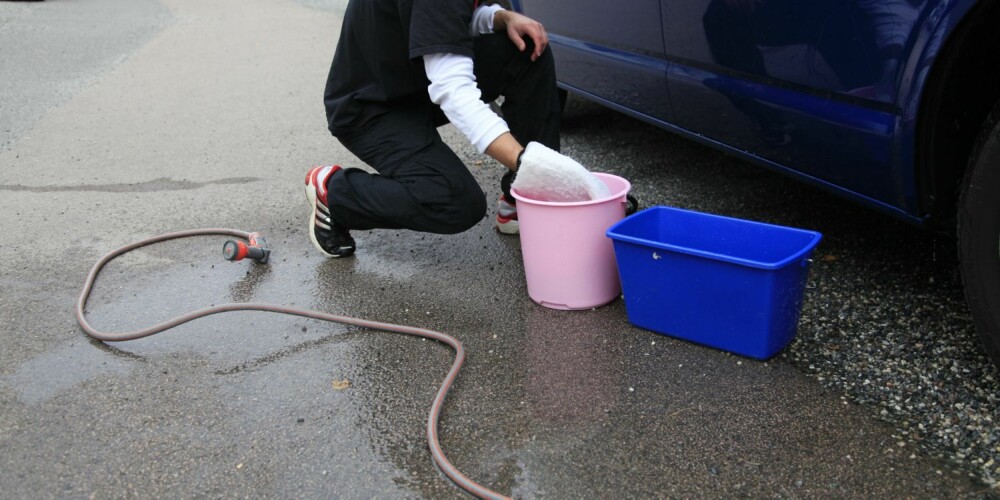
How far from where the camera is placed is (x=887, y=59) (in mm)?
2139

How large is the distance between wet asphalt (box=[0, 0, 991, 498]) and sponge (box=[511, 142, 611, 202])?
393 millimetres

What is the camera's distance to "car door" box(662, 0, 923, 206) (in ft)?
7.16

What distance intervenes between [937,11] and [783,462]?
42.6 inches

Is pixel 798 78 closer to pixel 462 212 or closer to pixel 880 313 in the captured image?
pixel 880 313

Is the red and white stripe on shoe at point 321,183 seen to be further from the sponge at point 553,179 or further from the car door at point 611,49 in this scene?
the car door at point 611,49

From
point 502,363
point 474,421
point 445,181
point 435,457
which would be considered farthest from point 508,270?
point 435,457

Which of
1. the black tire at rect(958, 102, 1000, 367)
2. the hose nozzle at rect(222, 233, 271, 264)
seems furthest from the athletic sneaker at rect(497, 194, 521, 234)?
the black tire at rect(958, 102, 1000, 367)

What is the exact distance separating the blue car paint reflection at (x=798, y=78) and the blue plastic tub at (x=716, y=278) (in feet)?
0.81

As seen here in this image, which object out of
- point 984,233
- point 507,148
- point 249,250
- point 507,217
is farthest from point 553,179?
point 249,250

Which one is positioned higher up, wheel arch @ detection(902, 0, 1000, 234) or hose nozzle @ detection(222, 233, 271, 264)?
wheel arch @ detection(902, 0, 1000, 234)

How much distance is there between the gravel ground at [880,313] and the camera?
208 centimetres

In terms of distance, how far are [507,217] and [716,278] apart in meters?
1.22

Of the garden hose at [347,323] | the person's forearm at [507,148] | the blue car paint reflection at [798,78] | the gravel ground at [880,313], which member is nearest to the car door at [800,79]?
the blue car paint reflection at [798,78]

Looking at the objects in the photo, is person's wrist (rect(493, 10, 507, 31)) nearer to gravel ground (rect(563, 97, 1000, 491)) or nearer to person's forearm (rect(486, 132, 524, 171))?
person's forearm (rect(486, 132, 524, 171))
